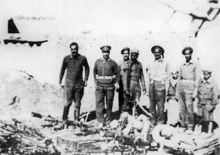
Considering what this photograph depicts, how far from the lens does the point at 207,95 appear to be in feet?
14.2

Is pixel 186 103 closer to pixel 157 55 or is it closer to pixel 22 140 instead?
pixel 157 55

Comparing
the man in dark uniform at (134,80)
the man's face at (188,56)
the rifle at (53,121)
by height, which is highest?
the man's face at (188,56)

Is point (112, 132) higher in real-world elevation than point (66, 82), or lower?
lower

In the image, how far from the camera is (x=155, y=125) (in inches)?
174

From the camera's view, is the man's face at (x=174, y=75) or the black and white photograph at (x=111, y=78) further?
the man's face at (x=174, y=75)

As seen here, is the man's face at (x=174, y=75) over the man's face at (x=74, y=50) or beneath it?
beneath

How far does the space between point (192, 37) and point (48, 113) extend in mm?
2295

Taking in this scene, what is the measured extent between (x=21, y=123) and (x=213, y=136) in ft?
8.97

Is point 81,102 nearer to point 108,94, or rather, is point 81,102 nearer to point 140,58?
point 108,94

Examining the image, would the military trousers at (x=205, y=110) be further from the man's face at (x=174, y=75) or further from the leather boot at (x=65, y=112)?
the leather boot at (x=65, y=112)

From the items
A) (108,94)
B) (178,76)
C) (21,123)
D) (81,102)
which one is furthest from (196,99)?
(21,123)

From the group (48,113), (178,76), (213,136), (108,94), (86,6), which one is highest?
(86,6)

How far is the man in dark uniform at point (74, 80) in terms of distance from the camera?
4336 mm

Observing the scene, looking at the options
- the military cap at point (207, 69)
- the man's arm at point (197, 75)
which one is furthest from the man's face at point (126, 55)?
the military cap at point (207, 69)
